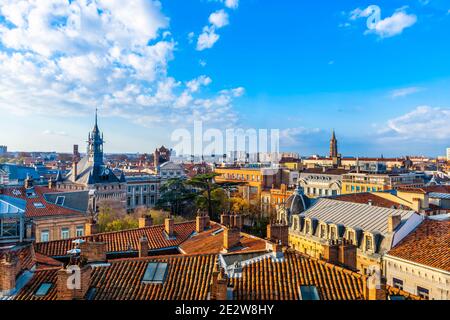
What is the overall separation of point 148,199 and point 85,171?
14364 mm

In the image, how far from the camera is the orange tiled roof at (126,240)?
17.1 meters

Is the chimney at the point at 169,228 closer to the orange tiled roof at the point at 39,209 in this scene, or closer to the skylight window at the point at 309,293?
the skylight window at the point at 309,293

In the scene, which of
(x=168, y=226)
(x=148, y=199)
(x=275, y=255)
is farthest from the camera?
(x=148, y=199)

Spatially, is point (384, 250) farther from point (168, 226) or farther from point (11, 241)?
point (11, 241)

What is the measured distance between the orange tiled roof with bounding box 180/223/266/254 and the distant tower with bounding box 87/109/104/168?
44.2 meters

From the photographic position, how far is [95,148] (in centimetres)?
6141

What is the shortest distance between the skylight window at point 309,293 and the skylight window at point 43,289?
7504 mm

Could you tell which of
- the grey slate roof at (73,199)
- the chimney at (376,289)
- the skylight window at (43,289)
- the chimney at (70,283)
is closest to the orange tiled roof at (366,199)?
the grey slate roof at (73,199)

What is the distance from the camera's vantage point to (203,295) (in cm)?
1041

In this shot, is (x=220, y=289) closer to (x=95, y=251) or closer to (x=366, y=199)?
(x=95, y=251)
